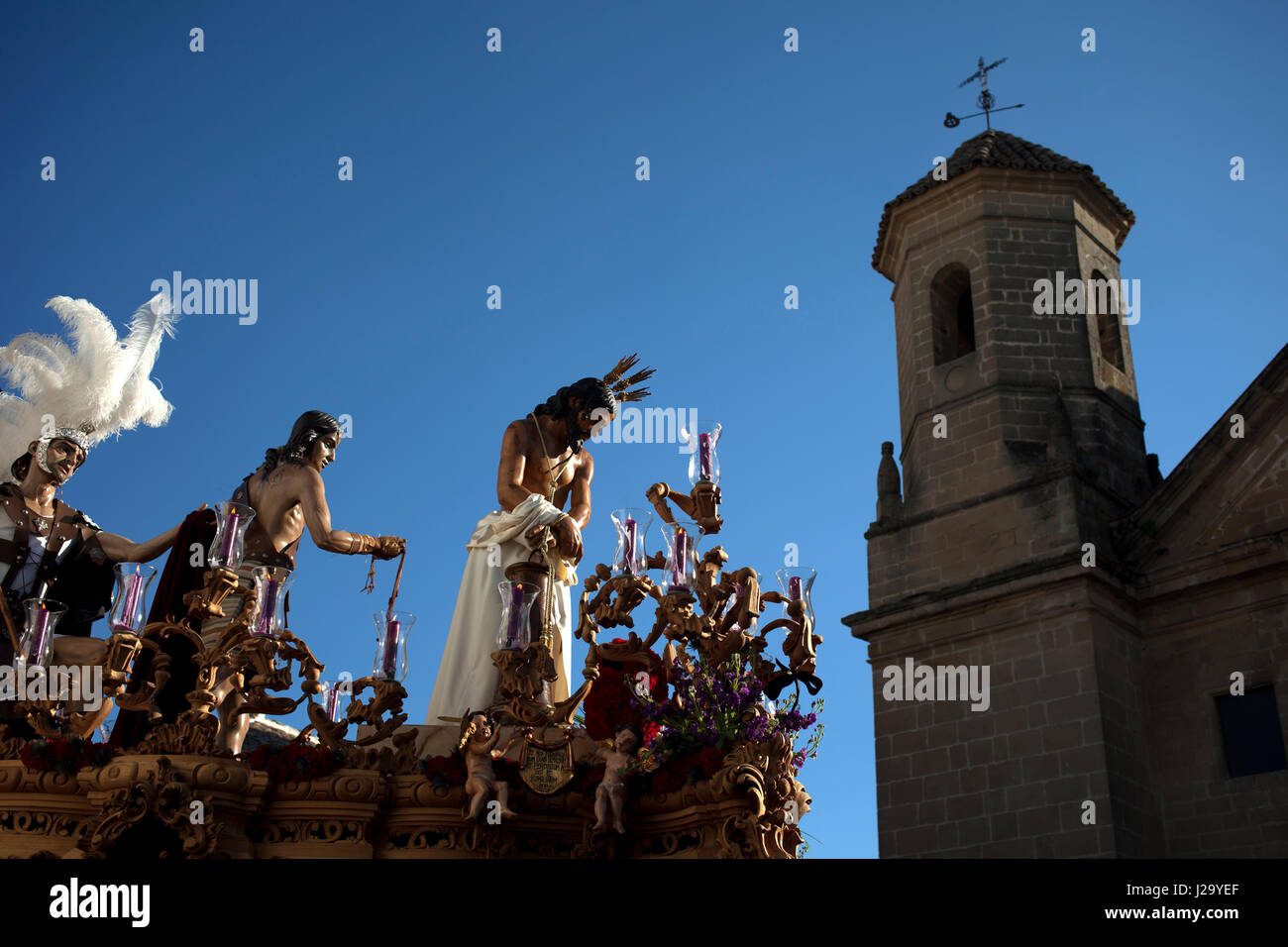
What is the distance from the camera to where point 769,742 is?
270 inches

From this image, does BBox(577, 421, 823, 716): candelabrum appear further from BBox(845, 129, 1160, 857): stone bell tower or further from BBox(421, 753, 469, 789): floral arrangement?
BBox(845, 129, 1160, 857): stone bell tower

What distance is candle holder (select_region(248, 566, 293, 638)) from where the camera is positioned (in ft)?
22.9

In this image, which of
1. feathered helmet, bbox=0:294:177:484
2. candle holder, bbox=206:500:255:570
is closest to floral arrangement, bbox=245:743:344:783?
candle holder, bbox=206:500:255:570

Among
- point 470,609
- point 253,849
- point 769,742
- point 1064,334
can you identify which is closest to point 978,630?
point 1064,334

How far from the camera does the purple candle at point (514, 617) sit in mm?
7066

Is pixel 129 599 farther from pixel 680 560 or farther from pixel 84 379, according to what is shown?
pixel 84 379

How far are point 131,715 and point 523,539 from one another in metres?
2.61

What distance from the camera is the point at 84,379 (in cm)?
1123

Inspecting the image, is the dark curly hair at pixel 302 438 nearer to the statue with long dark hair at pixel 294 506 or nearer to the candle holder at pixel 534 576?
the statue with long dark hair at pixel 294 506

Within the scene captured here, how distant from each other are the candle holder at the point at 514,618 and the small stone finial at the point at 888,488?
534 inches

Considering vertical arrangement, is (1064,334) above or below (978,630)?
above

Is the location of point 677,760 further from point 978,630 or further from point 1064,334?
point 1064,334
